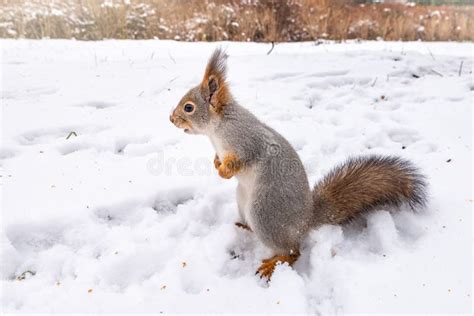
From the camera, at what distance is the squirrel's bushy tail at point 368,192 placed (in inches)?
70.9

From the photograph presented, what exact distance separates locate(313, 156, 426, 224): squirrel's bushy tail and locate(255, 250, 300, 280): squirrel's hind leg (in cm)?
20

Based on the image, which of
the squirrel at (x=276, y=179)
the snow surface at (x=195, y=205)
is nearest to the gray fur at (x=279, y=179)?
the squirrel at (x=276, y=179)

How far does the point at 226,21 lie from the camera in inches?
296

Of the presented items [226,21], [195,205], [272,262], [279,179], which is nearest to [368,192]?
[279,179]

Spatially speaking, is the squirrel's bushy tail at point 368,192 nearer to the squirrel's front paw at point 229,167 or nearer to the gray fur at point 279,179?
the gray fur at point 279,179

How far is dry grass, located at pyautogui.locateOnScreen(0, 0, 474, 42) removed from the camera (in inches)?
275

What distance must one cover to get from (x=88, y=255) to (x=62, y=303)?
0.26m

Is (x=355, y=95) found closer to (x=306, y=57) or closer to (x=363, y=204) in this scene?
(x=306, y=57)

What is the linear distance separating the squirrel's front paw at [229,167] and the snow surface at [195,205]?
1.01ft

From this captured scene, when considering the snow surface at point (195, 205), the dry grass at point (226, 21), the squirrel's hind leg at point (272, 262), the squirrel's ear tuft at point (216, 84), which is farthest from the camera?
the dry grass at point (226, 21)

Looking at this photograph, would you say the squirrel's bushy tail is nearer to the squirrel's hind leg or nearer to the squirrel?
the squirrel

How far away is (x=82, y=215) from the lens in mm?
1837

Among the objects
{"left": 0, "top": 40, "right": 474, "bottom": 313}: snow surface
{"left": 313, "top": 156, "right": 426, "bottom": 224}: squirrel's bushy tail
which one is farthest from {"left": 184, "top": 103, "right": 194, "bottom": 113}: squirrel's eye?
{"left": 313, "top": 156, "right": 426, "bottom": 224}: squirrel's bushy tail

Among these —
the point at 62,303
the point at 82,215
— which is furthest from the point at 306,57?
the point at 62,303
